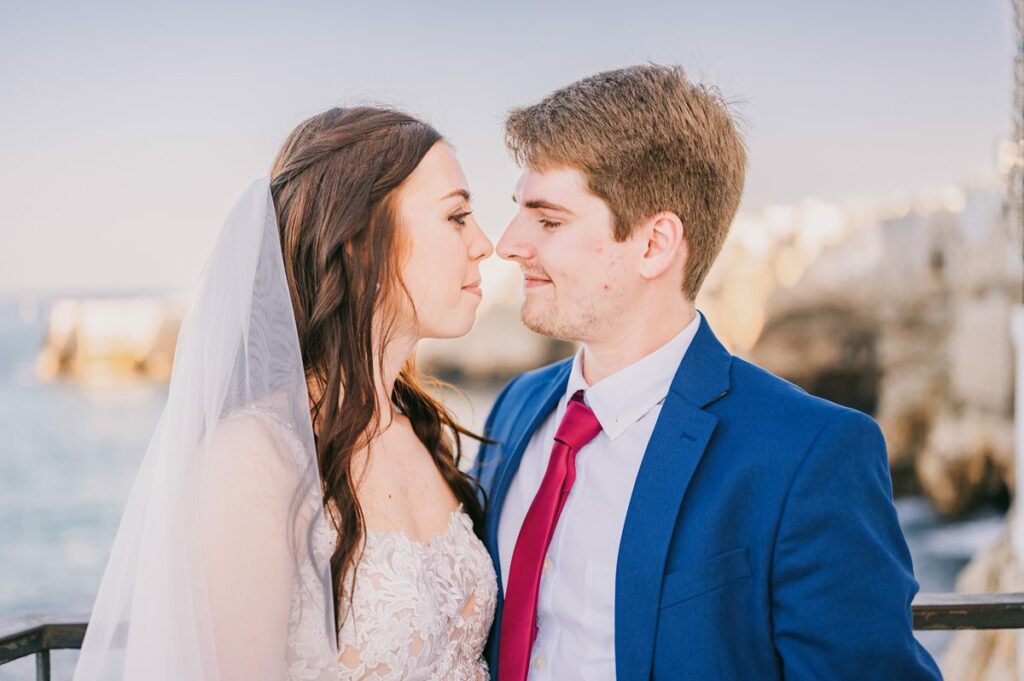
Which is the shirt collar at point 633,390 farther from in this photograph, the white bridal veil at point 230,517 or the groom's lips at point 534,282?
the white bridal veil at point 230,517

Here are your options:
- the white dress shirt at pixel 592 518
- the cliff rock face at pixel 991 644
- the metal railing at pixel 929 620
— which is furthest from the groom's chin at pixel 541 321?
the cliff rock face at pixel 991 644

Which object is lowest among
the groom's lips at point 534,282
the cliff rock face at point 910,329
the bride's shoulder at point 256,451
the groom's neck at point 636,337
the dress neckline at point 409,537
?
the cliff rock face at point 910,329

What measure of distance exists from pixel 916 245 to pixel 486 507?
20.2 m

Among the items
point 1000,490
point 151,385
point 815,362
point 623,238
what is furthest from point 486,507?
point 151,385

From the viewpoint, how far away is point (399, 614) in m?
2.03

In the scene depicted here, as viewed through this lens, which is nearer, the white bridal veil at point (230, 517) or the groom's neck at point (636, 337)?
the white bridal veil at point (230, 517)

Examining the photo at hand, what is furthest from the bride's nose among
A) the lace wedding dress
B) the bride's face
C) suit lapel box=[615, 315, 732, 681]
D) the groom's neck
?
the lace wedding dress

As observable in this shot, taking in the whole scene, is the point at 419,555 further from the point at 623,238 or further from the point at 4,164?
the point at 4,164

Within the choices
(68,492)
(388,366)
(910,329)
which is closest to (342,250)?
(388,366)

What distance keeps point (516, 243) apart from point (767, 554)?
100 cm

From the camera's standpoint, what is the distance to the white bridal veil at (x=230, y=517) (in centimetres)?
177

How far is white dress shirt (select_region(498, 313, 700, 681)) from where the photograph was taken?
6.86 feet

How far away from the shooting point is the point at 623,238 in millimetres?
2377

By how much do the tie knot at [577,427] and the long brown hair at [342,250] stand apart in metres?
0.45
